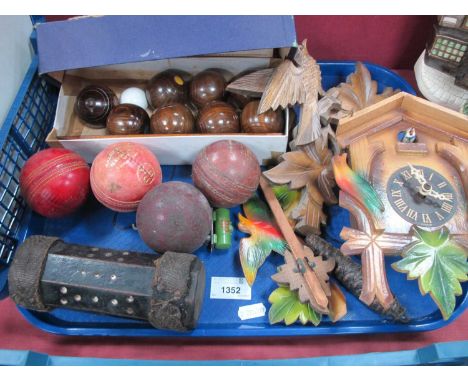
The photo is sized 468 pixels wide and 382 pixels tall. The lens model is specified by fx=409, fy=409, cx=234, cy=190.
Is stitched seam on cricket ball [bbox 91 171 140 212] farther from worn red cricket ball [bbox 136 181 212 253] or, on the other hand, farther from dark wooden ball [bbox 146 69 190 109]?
dark wooden ball [bbox 146 69 190 109]

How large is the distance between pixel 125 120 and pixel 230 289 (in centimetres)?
68

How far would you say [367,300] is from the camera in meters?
1.03

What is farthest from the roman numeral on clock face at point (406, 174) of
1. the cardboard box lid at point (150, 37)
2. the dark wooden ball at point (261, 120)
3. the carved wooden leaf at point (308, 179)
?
the cardboard box lid at point (150, 37)

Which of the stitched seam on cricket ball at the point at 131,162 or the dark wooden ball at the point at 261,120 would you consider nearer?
the stitched seam on cricket ball at the point at 131,162

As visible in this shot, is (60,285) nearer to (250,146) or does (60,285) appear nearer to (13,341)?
(13,341)

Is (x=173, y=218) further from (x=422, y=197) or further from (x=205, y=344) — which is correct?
(x=422, y=197)

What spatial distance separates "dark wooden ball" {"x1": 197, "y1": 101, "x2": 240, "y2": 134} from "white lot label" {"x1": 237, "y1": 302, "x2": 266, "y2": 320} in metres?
0.59

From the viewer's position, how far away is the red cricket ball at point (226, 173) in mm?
1252

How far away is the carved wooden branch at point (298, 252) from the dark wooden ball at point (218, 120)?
0.21m

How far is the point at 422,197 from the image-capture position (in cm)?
111

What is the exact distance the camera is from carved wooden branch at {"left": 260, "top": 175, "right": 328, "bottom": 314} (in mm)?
1188

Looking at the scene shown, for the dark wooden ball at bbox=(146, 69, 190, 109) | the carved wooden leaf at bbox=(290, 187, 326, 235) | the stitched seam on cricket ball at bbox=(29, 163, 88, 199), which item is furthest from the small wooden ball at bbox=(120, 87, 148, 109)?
the carved wooden leaf at bbox=(290, 187, 326, 235)

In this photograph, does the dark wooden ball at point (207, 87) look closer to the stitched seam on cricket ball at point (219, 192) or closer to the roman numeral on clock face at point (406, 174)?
the stitched seam on cricket ball at point (219, 192)

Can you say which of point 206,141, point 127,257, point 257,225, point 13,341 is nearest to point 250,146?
point 206,141
